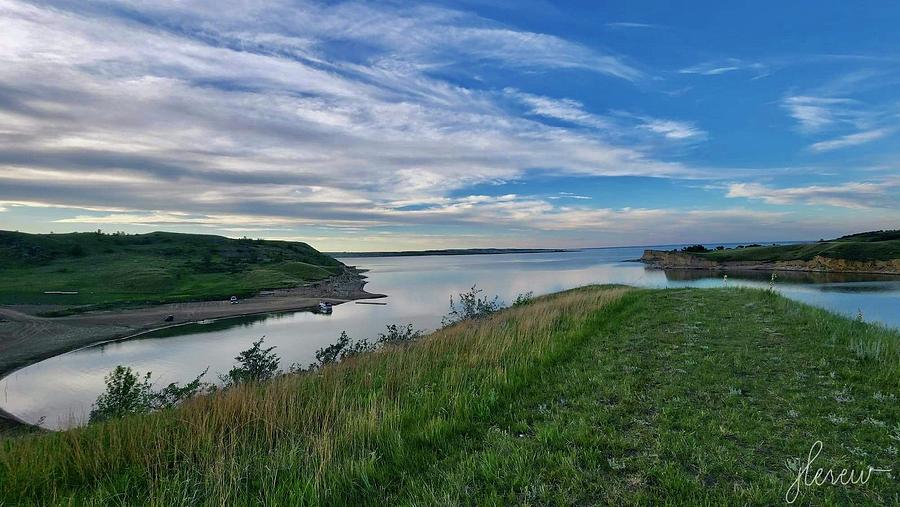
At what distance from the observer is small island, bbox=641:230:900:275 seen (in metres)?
64.1

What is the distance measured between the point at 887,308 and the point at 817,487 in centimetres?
4085

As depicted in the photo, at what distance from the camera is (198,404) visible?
246 inches

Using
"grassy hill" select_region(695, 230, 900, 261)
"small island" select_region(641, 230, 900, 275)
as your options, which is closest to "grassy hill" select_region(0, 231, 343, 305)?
"small island" select_region(641, 230, 900, 275)

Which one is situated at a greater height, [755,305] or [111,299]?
[755,305]

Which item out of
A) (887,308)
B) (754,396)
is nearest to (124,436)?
(754,396)

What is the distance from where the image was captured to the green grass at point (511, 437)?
3.91 metres

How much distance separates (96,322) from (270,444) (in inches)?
2241

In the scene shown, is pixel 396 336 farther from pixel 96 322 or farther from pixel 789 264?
pixel 789 264

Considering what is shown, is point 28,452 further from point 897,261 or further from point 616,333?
point 897,261

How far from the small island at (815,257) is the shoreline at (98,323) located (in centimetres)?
7382

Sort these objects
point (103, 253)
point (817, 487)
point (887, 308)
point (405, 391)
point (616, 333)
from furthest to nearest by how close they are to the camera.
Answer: point (103, 253) → point (887, 308) → point (616, 333) → point (405, 391) → point (817, 487)
